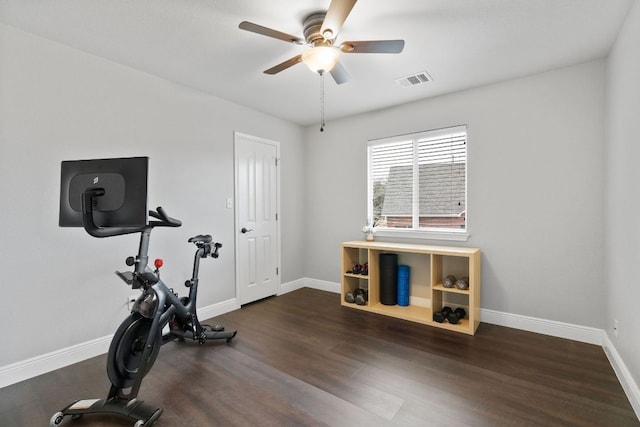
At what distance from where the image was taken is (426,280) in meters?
3.72

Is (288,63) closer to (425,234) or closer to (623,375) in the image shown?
(425,234)

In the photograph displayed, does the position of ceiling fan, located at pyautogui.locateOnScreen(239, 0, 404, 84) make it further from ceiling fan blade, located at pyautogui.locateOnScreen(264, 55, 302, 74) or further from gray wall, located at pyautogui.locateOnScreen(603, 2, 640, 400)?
gray wall, located at pyautogui.locateOnScreen(603, 2, 640, 400)

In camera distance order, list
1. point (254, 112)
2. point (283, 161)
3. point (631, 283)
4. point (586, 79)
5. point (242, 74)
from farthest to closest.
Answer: point (283, 161) → point (254, 112) → point (242, 74) → point (586, 79) → point (631, 283)

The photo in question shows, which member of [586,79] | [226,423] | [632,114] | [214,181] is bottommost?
[226,423]

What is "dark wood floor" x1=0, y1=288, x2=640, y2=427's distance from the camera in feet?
6.07

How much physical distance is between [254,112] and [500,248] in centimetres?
345

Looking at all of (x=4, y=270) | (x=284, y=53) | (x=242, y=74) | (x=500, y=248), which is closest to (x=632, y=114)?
(x=500, y=248)

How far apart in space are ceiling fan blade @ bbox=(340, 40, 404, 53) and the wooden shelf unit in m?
2.06

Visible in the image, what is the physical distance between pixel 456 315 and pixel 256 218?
2.72m

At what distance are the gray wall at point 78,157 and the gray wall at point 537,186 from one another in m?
2.80

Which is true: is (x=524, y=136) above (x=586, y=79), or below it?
below

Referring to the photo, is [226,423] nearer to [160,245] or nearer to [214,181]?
[160,245]

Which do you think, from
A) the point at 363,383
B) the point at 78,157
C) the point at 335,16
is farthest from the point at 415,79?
the point at 78,157

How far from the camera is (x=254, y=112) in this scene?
4098mm
